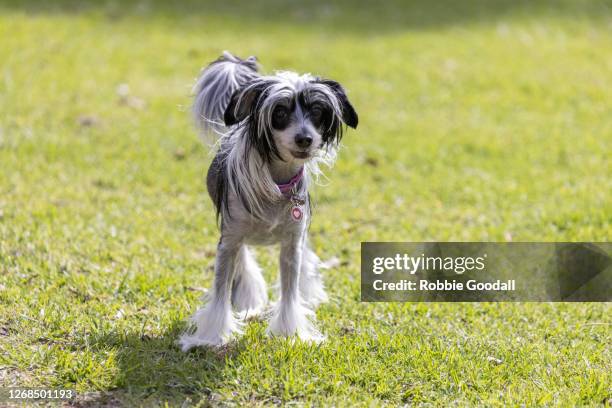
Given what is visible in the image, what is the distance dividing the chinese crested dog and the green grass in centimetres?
22

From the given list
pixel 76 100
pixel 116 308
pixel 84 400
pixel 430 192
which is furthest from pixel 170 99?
pixel 84 400

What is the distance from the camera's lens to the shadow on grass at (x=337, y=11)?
42.7 feet

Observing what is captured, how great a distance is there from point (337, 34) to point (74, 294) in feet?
28.2

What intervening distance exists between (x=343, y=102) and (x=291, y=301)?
1.25m

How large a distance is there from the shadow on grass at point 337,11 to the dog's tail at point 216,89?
807cm

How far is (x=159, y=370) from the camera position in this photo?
432 cm

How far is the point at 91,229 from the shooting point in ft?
20.8

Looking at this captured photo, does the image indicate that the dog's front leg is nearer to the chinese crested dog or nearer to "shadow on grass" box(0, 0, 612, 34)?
the chinese crested dog

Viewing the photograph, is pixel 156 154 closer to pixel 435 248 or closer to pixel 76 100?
pixel 76 100

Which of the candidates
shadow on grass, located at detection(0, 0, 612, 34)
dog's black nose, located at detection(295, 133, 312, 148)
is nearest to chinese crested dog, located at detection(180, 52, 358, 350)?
dog's black nose, located at detection(295, 133, 312, 148)

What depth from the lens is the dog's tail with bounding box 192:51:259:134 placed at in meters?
4.87

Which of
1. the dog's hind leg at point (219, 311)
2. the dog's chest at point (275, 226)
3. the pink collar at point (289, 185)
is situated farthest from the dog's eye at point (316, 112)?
the dog's hind leg at point (219, 311)

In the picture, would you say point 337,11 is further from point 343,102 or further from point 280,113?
point 280,113

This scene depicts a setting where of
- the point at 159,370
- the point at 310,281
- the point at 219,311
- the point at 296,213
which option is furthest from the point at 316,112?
the point at 159,370
